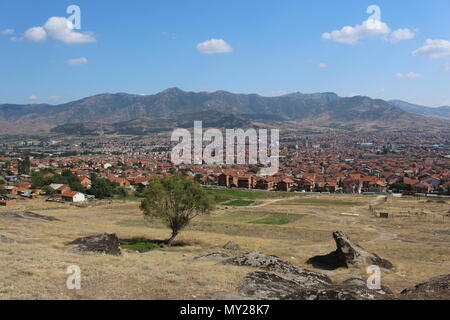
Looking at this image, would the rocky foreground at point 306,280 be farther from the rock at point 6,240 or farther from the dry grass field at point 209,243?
the rock at point 6,240

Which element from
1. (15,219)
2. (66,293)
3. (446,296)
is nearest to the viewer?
(66,293)

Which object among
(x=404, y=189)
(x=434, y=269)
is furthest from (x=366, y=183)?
(x=434, y=269)

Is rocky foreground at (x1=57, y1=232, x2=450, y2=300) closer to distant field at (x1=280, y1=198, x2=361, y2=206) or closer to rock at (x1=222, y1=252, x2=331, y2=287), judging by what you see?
rock at (x1=222, y1=252, x2=331, y2=287)

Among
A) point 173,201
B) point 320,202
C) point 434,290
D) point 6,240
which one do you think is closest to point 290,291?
point 434,290

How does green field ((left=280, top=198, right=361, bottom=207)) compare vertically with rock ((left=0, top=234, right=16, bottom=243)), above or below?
below

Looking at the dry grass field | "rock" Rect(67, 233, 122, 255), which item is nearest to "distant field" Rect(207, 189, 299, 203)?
the dry grass field

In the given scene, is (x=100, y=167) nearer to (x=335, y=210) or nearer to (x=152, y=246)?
(x=335, y=210)

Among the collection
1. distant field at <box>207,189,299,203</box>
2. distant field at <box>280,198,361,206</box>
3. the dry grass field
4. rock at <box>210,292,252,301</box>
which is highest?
rock at <box>210,292,252,301</box>
